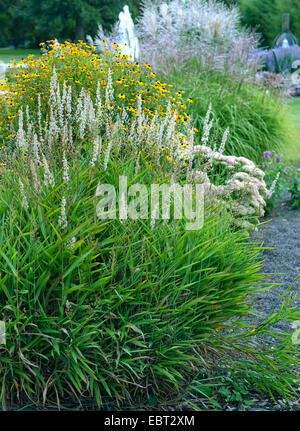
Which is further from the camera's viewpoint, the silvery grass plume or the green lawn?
the green lawn

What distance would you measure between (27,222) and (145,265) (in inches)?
27.6

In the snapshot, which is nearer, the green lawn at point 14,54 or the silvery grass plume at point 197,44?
the silvery grass plume at point 197,44

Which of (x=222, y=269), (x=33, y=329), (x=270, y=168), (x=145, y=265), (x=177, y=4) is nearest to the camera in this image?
(x=33, y=329)

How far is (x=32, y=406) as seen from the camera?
2479 mm

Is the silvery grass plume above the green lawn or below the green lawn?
Answer: above

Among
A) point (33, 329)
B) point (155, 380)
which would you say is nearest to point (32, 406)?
point (33, 329)

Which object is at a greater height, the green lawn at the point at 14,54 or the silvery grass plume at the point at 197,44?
the silvery grass plume at the point at 197,44

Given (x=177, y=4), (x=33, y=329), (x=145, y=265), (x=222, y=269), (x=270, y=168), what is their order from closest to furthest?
(x=33, y=329)
(x=145, y=265)
(x=222, y=269)
(x=270, y=168)
(x=177, y=4)

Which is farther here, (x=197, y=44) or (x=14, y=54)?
(x=14, y=54)

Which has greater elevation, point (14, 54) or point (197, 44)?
point (197, 44)

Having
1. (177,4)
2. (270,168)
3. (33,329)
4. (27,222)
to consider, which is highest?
(177,4)
